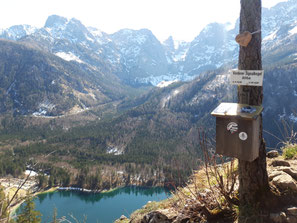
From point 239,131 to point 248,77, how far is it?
1.12 metres

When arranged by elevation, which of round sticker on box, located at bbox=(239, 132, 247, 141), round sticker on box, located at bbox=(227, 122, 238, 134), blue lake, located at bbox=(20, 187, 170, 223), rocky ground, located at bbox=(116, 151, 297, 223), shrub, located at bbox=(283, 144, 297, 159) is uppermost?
round sticker on box, located at bbox=(227, 122, 238, 134)

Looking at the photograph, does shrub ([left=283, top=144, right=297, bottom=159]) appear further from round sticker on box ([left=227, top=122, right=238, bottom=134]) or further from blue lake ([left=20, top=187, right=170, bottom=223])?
blue lake ([left=20, top=187, right=170, bottom=223])

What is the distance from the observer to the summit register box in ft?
15.3

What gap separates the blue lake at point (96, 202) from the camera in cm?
6619

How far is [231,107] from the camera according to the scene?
5012 millimetres

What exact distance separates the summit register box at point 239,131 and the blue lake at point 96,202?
60.8 m

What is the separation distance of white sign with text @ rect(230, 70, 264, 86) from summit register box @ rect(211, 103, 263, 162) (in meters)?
0.47

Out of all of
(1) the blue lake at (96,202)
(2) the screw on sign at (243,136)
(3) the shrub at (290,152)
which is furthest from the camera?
(1) the blue lake at (96,202)

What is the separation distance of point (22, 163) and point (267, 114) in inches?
5736

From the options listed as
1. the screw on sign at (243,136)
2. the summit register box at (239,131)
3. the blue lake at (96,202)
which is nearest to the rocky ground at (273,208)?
the summit register box at (239,131)

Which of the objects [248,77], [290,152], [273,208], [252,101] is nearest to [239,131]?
[252,101]

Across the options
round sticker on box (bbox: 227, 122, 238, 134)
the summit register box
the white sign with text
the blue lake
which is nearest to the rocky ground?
the summit register box

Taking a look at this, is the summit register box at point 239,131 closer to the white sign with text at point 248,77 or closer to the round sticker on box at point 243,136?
the round sticker on box at point 243,136

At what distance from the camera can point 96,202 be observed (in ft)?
253
